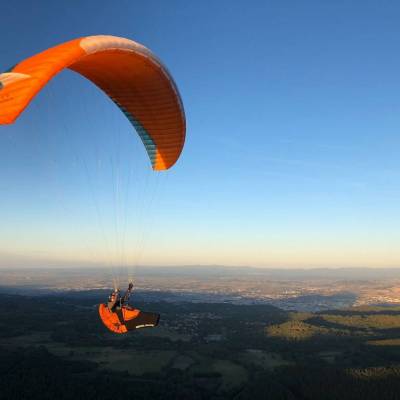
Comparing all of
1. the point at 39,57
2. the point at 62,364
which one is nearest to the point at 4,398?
the point at 62,364

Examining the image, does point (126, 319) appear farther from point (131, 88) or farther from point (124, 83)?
point (124, 83)

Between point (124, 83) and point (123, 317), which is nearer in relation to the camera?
point (123, 317)

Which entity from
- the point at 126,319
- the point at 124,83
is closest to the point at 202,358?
the point at 126,319

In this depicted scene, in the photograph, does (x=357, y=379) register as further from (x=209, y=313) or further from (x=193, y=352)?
(x=209, y=313)

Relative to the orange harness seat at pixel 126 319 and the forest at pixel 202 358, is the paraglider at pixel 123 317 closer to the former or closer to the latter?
the orange harness seat at pixel 126 319

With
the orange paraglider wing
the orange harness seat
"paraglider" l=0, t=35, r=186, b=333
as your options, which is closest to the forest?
the orange harness seat

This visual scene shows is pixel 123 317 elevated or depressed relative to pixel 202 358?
elevated

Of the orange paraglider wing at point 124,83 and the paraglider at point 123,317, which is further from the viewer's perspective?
the paraglider at point 123,317

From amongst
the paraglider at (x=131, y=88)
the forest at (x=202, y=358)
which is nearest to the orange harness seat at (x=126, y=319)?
the paraglider at (x=131, y=88)
